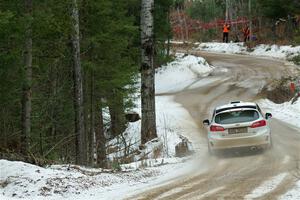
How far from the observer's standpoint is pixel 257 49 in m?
51.3

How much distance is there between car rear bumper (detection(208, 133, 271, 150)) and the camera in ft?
50.0

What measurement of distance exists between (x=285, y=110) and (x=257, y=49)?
90.9 ft

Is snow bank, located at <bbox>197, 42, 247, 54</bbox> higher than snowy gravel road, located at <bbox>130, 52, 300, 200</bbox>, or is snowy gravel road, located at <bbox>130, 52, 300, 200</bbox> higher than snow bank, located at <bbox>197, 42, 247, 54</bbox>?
snow bank, located at <bbox>197, 42, 247, 54</bbox>

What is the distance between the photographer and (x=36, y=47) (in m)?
13.7

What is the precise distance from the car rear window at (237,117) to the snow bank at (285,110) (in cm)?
613

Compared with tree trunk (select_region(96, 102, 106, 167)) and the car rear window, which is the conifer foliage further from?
the car rear window

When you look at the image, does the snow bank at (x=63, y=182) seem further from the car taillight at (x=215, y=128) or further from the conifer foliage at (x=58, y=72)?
the car taillight at (x=215, y=128)

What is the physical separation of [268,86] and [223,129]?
16689 millimetres

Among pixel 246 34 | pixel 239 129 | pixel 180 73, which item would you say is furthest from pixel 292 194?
pixel 246 34

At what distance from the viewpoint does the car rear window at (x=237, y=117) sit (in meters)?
15.5

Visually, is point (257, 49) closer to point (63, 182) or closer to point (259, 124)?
point (259, 124)

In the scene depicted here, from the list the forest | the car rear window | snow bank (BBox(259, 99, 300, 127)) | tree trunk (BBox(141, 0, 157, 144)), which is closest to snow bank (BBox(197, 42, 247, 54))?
the forest

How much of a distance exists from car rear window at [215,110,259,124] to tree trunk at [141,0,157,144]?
3334 mm

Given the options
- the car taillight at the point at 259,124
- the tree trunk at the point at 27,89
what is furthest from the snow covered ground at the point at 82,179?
the car taillight at the point at 259,124
